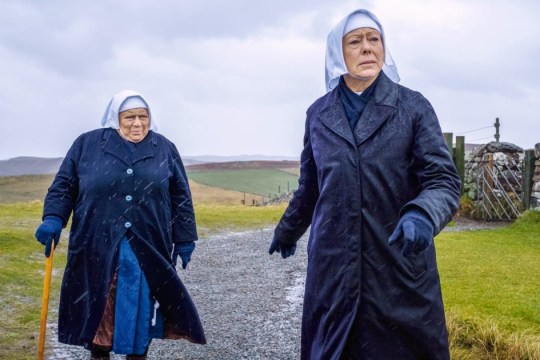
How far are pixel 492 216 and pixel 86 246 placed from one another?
16.4 metres

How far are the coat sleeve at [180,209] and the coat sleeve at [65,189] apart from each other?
2.30 feet

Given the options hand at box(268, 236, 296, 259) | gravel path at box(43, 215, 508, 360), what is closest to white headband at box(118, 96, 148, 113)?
hand at box(268, 236, 296, 259)

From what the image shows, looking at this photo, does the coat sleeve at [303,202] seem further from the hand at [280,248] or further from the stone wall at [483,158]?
the stone wall at [483,158]

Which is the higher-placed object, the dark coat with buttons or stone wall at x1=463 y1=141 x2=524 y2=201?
stone wall at x1=463 y1=141 x2=524 y2=201

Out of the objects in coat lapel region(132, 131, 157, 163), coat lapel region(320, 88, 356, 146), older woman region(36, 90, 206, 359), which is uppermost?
coat lapel region(320, 88, 356, 146)

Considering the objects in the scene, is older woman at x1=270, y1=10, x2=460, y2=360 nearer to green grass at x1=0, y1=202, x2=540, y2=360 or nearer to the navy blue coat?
the navy blue coat

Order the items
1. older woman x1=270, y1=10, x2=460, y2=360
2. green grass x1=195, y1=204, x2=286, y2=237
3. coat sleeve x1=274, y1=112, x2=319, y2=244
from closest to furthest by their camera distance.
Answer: older woman x1=270, y1=10, x2=460, y2=360 → coat sleeve x1=274, y1=112, x2=319, y2=244 → green grass x1=195, y1=204, x2=286, y2=237

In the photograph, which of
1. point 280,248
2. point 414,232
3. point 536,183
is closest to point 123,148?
point 280,248

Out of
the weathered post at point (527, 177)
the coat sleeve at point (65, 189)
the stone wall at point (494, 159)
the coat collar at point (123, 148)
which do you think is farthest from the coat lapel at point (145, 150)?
the stone wall at point (494, 159)

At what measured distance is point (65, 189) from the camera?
16.5ft

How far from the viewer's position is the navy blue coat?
2855mm

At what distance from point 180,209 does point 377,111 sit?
8.44 ft

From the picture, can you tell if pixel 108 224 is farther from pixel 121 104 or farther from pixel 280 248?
pixel 280 248

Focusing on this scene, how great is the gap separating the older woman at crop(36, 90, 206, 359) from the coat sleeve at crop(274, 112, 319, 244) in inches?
68.7
